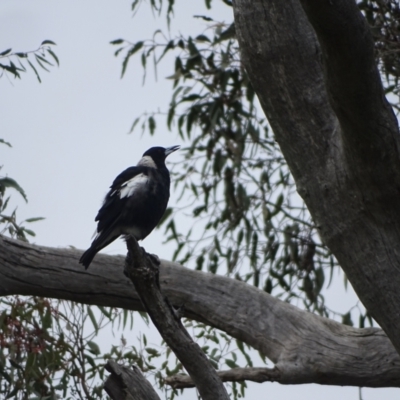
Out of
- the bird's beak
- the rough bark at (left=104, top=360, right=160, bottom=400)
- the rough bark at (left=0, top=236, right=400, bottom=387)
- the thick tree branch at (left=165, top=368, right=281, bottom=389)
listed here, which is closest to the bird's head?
the bird's beak

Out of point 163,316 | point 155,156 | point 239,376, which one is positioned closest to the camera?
point 163,316

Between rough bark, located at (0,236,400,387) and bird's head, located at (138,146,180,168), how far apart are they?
91 cm

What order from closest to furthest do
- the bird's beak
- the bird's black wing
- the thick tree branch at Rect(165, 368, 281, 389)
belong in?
1. the thick tree branch at Rect(165, 368, 281, 389)
2. the bird's black wing
3. the bird's beak

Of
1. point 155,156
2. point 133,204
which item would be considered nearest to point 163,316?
point 133,204

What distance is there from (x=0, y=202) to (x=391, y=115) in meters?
1.98

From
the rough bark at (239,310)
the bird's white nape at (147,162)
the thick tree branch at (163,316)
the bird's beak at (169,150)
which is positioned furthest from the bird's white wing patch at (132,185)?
the thick tree branch at (163,316)

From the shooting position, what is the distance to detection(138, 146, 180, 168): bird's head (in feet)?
12.8

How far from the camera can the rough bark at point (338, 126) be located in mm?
1975

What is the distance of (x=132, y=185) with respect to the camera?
341cm

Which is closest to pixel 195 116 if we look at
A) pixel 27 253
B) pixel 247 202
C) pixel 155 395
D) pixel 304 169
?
pixel 247 202

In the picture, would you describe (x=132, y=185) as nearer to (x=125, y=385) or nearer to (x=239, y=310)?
(x=239, y=310)

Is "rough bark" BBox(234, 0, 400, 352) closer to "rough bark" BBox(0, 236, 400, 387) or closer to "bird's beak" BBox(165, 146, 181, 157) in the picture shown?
"rough bark" BBox(0, 236, 400, 387)

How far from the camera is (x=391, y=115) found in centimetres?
210

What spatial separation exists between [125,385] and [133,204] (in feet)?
3.96
